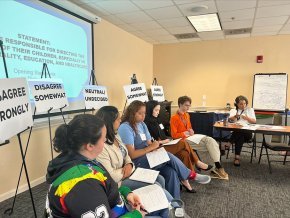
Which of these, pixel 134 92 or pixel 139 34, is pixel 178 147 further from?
pixel 139 34

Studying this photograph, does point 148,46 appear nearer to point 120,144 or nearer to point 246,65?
point 246,65

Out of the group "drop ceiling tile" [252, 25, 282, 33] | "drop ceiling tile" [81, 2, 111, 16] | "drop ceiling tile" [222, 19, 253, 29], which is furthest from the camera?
"drop ceiling tile" [252, 25, 282, 33]

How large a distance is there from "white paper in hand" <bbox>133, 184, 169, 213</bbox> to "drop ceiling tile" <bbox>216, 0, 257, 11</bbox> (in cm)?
301

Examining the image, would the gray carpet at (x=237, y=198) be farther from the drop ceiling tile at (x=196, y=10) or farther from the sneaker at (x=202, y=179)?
the drop ceiling tile at (x=196, y=10)

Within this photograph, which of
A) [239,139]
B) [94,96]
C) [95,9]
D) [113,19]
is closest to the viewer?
[94,96]

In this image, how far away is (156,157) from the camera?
2.42m

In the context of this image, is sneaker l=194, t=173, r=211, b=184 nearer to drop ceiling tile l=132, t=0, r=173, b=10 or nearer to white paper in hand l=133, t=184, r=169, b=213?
white paper in hand l=133, t=184, r=169, b=213

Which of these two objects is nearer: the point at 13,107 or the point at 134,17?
the point at 13,107

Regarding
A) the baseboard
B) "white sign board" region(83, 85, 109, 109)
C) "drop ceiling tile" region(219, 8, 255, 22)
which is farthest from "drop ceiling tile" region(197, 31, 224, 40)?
the baseboard

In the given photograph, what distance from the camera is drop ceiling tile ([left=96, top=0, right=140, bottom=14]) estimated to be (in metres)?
3.58

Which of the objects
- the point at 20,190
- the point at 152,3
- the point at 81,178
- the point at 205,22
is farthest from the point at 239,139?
the point at 81,178

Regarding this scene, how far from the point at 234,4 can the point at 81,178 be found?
3.63 m

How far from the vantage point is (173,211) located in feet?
5.18

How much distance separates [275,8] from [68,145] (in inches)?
158
